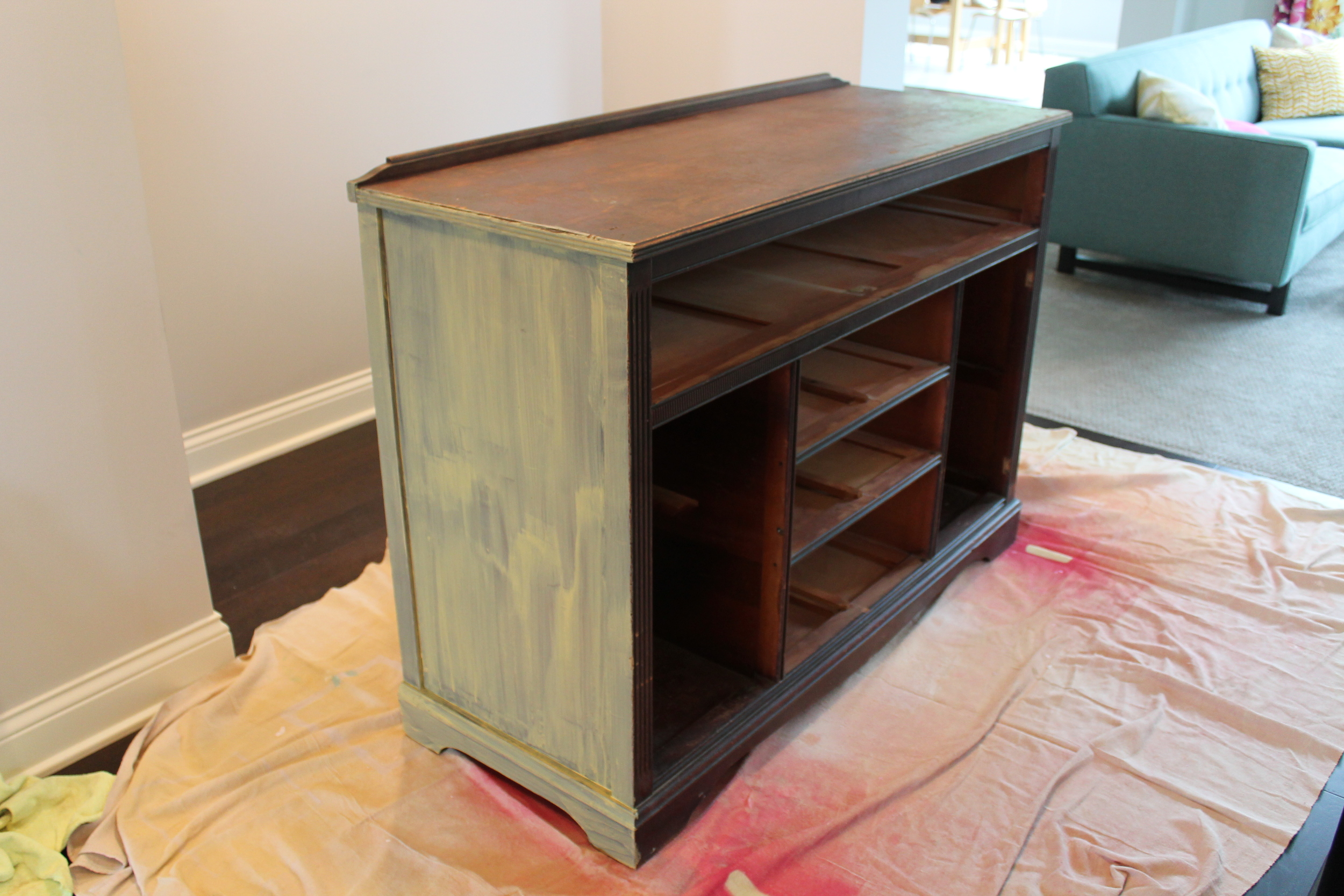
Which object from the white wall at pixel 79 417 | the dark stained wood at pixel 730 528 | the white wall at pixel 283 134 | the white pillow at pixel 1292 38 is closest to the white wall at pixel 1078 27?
the white pillow at pixel 1292 38

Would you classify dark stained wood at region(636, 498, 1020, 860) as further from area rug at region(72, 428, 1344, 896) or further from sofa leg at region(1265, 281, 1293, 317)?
sofa leg at region(1265, 281, 1293, 317)

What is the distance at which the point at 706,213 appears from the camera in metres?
1.33

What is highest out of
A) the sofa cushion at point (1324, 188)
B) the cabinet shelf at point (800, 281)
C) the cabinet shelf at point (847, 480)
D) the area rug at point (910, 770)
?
the cabinet shelf at point (800, 281)

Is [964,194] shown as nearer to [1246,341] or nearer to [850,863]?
[850,863]

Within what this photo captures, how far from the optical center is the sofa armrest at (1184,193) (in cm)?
359

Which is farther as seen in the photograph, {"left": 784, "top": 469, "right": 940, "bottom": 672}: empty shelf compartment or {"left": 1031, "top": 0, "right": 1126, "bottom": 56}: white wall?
{"left": 1031, "top": 0, "right": 1126, "bottom": 56}: white wall

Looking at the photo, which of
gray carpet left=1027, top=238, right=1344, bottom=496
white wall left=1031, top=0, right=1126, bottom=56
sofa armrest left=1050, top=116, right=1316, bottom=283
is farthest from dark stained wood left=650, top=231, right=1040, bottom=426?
white wall left=1031, top=0, right=1126, bottom=56

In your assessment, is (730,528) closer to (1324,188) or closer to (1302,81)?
(1324,188)

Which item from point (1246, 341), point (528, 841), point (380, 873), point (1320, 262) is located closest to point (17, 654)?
point (380, 873)

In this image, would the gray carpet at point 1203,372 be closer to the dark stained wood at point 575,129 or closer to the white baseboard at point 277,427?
the dark stained wood at point 575,129

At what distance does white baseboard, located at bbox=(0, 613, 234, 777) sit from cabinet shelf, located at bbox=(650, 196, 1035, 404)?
1047 millimetres

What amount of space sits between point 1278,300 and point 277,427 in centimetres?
333

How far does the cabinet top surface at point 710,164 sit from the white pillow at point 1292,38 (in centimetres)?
360

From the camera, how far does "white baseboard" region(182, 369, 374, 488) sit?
2.69 meters
